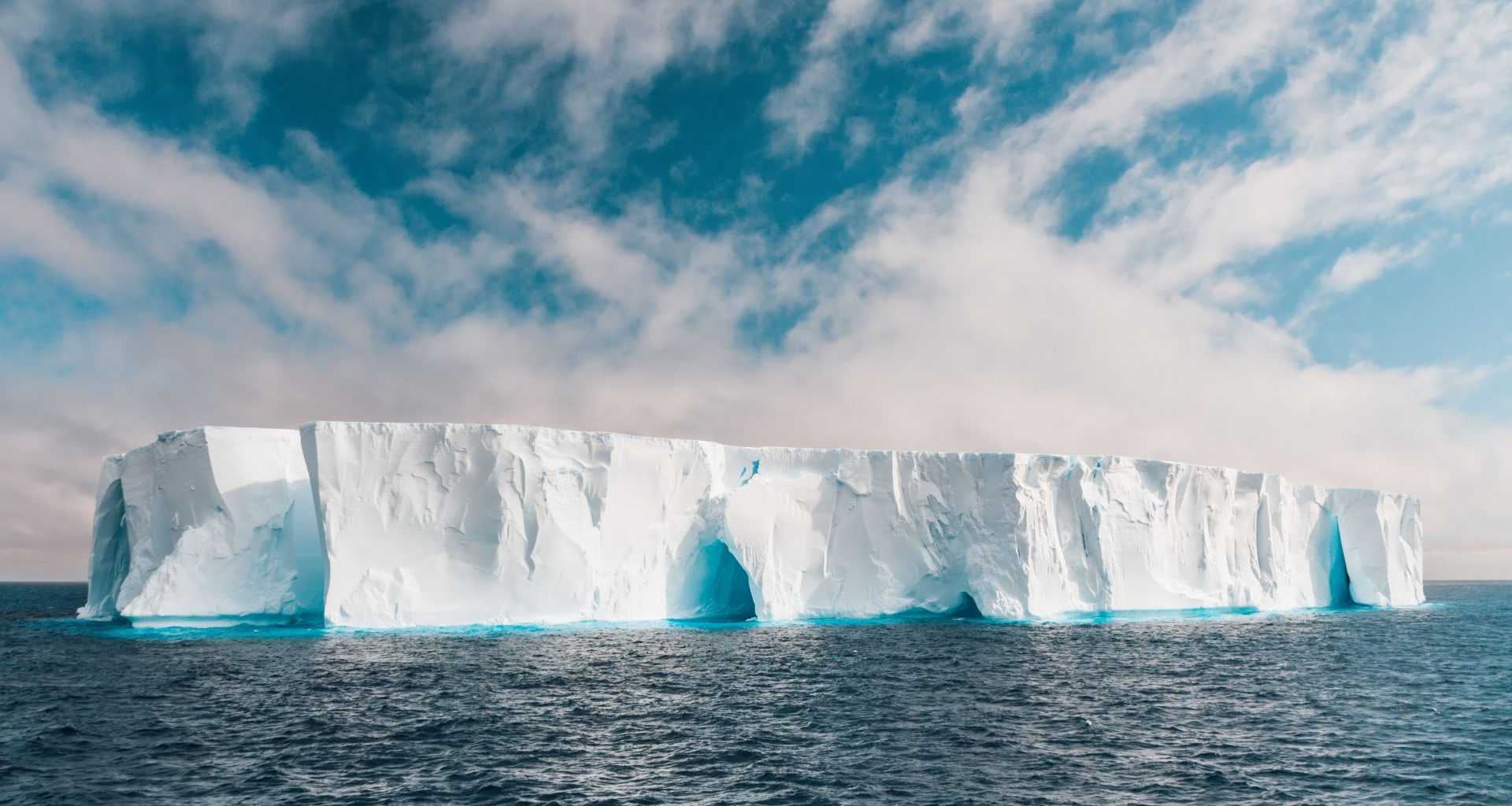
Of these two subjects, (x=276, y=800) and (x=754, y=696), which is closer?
(x=276, y=800)

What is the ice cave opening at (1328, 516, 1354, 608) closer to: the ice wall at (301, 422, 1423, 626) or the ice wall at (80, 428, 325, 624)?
the ice wall at (301, 422, 1423, 626)

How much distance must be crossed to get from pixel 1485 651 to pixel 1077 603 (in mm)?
→ 9433

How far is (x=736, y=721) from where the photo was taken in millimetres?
11906

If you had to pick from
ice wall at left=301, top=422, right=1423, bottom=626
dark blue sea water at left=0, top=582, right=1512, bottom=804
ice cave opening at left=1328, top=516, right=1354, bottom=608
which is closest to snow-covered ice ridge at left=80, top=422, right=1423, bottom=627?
ice wall at left=301, top=422, right=1423, bottom=626

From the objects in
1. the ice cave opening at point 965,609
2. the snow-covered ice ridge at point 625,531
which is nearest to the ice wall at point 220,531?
the snow-covered ice ridge at point 625,531

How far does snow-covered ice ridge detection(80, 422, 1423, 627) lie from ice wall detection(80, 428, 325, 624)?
57 mm

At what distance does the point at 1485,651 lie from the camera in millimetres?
20984

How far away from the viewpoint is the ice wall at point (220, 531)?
2211cm

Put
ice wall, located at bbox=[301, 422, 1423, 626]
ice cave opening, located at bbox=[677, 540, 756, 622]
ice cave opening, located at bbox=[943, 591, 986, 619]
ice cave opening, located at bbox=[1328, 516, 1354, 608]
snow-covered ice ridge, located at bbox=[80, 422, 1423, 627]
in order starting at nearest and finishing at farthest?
ice wall, located at bbox=[301, 422, 1423, 626] → snow-covered ice ridge, located at bbox=[80, 422, 1423, 627] → ice cave opening, located at bbox=[677, 540, 756, 622] → ice cave opening, located at bbox=[943, 591, 986, 619] → ice cave opening, located at bbox=[1328, 516, 1354, 608]

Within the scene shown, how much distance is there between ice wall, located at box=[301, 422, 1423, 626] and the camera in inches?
840

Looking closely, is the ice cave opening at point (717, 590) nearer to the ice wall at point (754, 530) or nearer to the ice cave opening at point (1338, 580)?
the ice wall at point (754, 530)

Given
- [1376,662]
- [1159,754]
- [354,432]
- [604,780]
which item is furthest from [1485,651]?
[354,432]

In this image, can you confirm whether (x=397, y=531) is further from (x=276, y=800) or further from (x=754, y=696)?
(x=276, y=800)

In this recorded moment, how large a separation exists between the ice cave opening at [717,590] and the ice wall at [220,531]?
9837 mm
